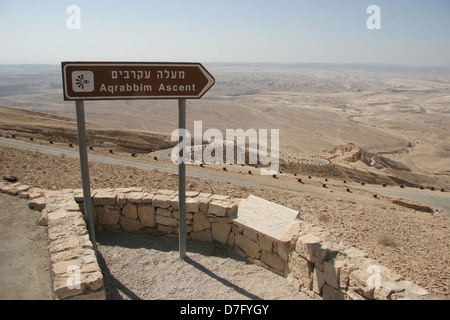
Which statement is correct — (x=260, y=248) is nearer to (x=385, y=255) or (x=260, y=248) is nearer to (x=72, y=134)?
(x=385, y=255)

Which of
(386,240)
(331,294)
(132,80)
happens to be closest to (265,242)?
(331,294)

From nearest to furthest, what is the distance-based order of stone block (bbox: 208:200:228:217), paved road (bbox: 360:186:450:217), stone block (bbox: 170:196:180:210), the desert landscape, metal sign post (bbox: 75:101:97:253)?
1. metal sign post (bbox: 75:101:97:253)
2. stone block (bbox: 208:200:228:217)
3. stone block (bbox: 170:196:180:210)
4. the desert landscape
5. paved road (bbox: 360:186:450:217)

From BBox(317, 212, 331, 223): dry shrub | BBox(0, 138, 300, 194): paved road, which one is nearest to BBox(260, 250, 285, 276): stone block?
BBox(317, 212, 331, 223): dry shrub

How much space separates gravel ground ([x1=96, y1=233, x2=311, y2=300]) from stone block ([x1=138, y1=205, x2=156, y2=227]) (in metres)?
0.26

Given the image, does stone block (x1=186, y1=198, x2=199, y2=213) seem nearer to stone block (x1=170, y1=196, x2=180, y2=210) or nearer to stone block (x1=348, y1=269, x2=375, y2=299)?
stone block (x1=170, y1=196, x2=180, y2=210)

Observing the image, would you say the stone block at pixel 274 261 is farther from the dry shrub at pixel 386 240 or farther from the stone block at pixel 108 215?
the dry shrub at pixel 386 240

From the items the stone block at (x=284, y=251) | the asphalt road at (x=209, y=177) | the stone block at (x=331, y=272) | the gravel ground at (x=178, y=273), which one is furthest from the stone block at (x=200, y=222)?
the asphalt road at (x=209, y=177)

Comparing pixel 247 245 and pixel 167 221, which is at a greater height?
pixel 167 221

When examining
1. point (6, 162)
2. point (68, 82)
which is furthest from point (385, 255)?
point (6, 162)

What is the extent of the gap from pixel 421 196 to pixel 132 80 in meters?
24.2

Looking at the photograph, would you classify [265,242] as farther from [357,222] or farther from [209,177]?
[209,177]

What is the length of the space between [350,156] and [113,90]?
34.2m

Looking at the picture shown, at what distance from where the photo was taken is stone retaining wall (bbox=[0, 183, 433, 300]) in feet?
12.6

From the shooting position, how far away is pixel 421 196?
75.0ft
